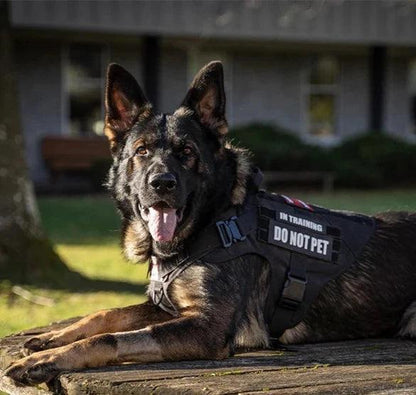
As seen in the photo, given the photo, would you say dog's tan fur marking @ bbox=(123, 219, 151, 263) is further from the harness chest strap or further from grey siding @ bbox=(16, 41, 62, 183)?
grey siding @ bbox=(16, 41, 62, 183)

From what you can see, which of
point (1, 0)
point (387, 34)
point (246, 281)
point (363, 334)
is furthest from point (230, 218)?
point (387, 34)

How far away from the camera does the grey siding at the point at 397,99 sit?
3062 centimetres

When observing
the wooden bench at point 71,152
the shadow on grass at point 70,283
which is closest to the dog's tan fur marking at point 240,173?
the shadow on grass at point 70,283

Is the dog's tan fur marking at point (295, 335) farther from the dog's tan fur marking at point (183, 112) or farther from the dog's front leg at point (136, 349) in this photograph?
the dog's tan fur marking at point (183, 112)

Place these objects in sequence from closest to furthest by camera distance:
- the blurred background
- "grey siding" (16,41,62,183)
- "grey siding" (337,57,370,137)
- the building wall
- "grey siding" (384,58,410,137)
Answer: the blurred background → "grey siding" (16,41,62,183) → the building wall → "grey siding" (337,57,370,137) → "grey siding" (384,58,410,137)

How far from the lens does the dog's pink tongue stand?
4.59 meters

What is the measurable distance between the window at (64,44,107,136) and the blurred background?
29 mm

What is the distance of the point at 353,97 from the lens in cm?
2970

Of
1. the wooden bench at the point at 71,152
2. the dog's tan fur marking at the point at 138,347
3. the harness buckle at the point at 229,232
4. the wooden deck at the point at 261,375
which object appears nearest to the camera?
the wooden deck at the point at 261,375

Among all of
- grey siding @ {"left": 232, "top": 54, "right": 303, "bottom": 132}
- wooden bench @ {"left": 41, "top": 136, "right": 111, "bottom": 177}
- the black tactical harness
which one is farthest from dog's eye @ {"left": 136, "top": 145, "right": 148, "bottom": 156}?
grey siding @ {"left": 232, "top": 54, "right": 303, "bottom": 132}

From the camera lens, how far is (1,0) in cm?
1053

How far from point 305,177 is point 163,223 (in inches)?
773

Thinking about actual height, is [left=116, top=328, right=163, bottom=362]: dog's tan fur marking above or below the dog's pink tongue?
below

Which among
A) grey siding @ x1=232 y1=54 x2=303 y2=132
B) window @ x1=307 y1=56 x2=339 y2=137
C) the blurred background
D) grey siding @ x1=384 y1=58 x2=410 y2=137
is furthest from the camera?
grey siding @ x1=384 y1=58 x2=410 y2=137
